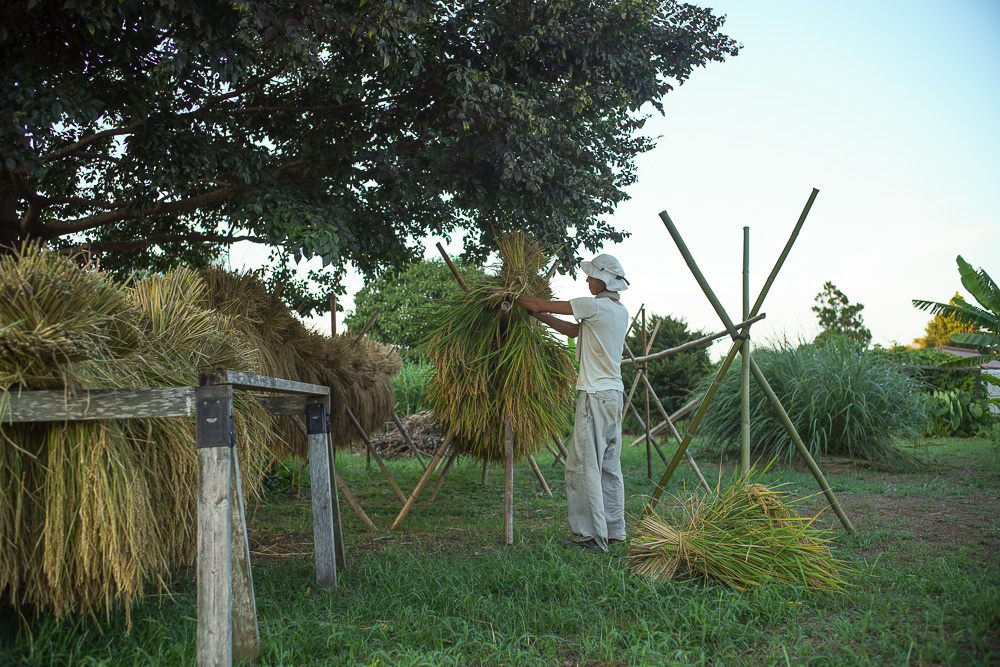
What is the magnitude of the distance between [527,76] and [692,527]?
3552 millimetres

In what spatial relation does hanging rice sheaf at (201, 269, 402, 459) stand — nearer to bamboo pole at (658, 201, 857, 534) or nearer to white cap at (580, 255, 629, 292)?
white cap at (580, 255, 629, 292)

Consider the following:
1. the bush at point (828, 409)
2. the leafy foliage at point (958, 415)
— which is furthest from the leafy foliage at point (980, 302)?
the leafy foliage at point (958, 415)

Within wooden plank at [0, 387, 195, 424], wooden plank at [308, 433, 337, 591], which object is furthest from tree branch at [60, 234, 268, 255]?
wooden plank at [0, 387, 195, 424]

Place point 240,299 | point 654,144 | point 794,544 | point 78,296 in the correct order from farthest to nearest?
point 654,144, point 240,299, point 794,544, point 78,296

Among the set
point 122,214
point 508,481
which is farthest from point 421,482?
point 122,214

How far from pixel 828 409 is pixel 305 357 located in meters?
6.59

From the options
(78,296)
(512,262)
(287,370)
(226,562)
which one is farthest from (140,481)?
(512,262)

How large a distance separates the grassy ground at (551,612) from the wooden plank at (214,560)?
0.90 ft

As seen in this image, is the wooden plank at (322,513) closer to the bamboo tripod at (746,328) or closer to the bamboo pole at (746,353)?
the bamboo tripod at (746,328)

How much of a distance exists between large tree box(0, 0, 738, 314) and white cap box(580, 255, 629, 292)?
0.75 meters

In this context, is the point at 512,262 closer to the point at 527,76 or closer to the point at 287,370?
the point at 527,76

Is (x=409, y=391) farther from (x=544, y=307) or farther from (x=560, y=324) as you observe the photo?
(x=544, y=307)

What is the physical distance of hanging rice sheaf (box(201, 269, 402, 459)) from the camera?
4691 mm

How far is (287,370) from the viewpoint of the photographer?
5.16 metres
